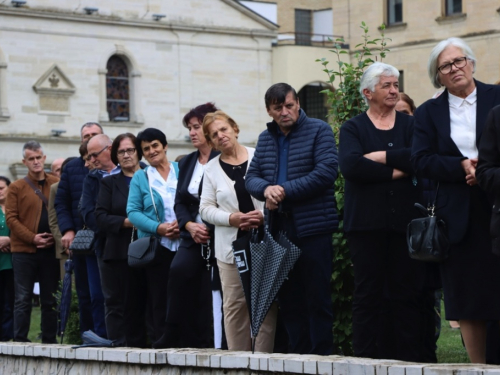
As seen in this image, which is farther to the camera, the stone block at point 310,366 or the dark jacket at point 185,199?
the dark jacket at point 185,199

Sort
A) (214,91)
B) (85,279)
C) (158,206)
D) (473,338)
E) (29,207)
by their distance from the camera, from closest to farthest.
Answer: (473,338)
(158,206)
(85,279)
(29,207)
(214,91)

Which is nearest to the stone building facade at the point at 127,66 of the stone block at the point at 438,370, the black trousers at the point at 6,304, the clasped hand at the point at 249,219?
the black trousers at the point at 6,304

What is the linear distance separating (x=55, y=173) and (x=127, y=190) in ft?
15.1

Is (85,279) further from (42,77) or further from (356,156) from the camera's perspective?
(42,77)

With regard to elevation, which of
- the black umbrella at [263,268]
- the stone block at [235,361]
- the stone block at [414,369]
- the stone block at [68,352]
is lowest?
the stone block at [68,352]

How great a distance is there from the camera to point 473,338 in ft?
27.3

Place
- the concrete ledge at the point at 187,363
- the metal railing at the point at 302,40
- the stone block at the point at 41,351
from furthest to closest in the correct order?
1. the metal railing at the point at 302,40
2. the stone block at the point at 41,351
3. the concrete ledge at the point at 187,363

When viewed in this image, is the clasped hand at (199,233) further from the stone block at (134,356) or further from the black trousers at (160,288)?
the stone block at (134,356)

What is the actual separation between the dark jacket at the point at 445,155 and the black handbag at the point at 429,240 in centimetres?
5

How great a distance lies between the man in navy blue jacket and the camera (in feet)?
31.4

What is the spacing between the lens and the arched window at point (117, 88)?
162 ft

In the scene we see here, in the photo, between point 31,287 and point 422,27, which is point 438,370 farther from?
point 422,27

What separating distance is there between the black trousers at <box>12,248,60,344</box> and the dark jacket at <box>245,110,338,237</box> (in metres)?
5.60

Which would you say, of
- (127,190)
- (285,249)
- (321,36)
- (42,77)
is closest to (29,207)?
(127,190)
